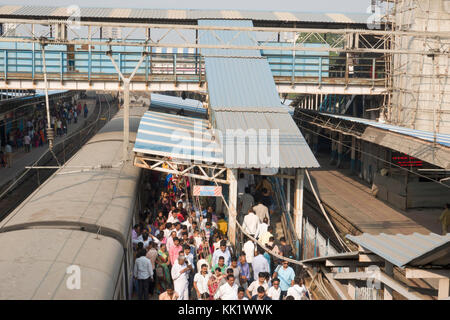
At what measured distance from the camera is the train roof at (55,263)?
651cm

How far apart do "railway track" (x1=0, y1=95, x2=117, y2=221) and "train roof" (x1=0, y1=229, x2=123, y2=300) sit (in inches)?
256

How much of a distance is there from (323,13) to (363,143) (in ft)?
31.9

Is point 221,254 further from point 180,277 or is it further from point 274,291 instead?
point 274,291

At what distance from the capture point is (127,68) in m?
26.1

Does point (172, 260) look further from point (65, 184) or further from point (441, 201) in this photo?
point (441, 201)

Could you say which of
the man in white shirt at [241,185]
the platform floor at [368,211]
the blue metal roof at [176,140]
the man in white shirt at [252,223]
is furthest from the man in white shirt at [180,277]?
the platform floor at [368,211]

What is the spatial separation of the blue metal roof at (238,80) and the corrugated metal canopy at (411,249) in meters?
10.9

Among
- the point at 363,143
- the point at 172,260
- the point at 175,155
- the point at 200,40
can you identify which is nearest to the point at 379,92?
the point at 363,143

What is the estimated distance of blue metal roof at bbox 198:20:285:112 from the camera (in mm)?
17828

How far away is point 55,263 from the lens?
738 cm

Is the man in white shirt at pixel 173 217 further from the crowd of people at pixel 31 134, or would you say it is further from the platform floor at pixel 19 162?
the crowd of people at pixel 31 134

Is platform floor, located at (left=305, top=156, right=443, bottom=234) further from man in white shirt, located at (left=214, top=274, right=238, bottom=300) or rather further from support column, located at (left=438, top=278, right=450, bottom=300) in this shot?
support column, located at (left=438, top=278, right=450, bottom=300)

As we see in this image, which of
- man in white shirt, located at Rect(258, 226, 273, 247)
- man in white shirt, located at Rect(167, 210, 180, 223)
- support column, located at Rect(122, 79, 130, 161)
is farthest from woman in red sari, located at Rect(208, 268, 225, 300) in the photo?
support column, located at Rect(122, 79, 130, 161)

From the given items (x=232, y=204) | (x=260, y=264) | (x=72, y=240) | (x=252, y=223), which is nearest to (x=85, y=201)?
(x=72, y=240)
